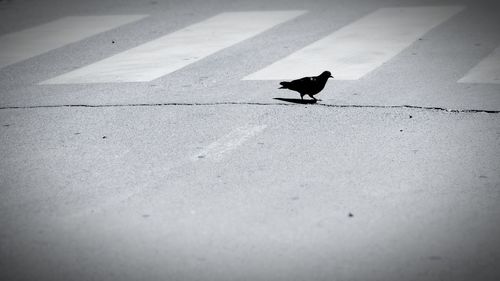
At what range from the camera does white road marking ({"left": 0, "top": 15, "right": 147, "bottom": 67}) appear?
1042 cm

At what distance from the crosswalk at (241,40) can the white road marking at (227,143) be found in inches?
76.1

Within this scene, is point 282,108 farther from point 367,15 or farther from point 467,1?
point 467,1

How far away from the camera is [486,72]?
26.7 ft

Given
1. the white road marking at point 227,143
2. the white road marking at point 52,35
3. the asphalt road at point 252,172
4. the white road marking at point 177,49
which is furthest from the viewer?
the white road marking at point 52,35

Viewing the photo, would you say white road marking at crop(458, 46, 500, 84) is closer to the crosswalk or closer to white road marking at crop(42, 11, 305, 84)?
the crosswalk

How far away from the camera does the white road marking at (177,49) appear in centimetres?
898

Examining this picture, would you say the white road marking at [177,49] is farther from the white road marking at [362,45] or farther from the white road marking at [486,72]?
the white road marking at [486,72]

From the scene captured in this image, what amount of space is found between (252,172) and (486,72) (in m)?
3.87

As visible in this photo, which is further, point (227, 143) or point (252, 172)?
point (227, 143)

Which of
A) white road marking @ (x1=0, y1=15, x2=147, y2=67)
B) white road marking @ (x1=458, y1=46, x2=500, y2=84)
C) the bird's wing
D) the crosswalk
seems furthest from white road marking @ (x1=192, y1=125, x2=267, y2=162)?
white road marking @ (x1=0, y1=15, x2=147, y2=67)

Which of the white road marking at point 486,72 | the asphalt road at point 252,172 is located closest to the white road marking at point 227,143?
the asphalt road at point 252,172

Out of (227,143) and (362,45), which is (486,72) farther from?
(227,143)

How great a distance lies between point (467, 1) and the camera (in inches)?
480

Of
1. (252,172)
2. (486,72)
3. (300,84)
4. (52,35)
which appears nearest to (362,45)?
(486,72)
